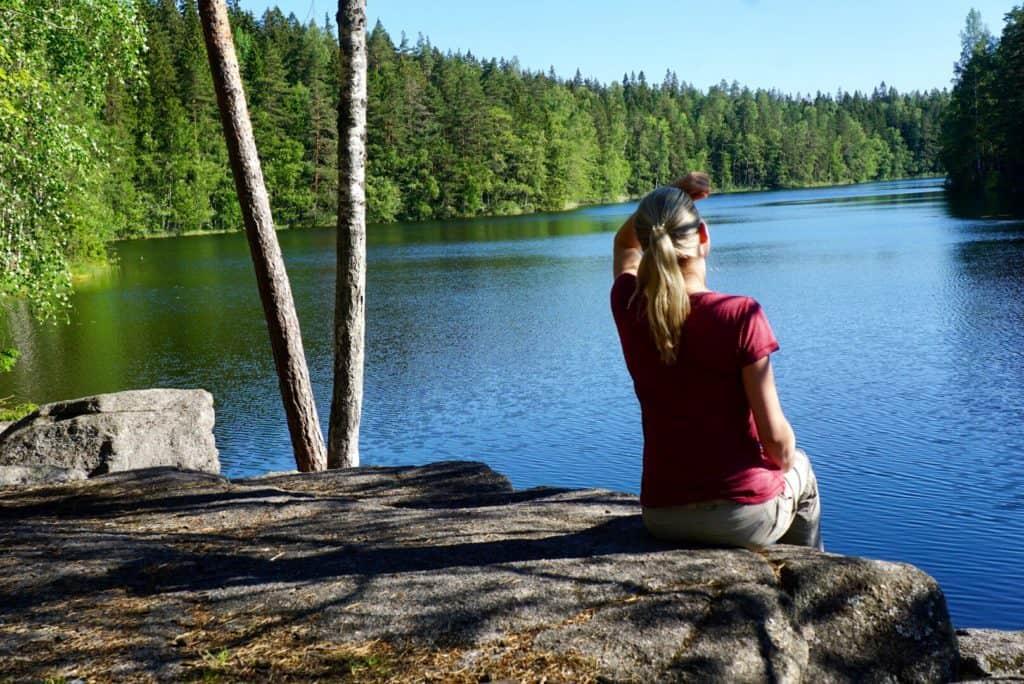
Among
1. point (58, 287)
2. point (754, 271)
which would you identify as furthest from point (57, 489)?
point (754, 271)

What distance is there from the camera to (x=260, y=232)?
326 inches

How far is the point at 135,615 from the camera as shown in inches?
134

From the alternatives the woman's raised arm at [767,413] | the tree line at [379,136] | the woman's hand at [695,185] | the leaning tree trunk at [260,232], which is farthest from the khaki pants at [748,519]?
the tree line at [379,136]

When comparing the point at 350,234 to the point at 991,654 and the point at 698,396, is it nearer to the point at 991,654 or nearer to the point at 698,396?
the point at 698,396

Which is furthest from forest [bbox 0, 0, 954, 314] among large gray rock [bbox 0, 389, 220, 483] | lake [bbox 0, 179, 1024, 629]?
large gray rock [bbox 0, 389, 220, 483]

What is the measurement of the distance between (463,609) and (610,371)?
48.7 feet

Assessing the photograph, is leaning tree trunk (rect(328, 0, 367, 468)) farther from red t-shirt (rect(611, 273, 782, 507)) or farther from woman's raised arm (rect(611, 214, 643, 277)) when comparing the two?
red t-shirt (rect(611, 273, 782, 507))

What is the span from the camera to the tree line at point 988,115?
5831 cm

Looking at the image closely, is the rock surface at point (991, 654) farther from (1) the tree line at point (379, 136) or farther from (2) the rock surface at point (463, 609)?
(1) the tree line at point (379, 136)

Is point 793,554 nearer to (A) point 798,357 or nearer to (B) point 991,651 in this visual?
(B) point 991,651

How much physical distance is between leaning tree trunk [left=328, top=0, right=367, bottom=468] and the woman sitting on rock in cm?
486

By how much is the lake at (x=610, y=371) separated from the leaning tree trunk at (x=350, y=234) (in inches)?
150

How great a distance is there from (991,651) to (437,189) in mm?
86910

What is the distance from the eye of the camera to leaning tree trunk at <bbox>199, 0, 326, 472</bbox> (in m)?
8.12
